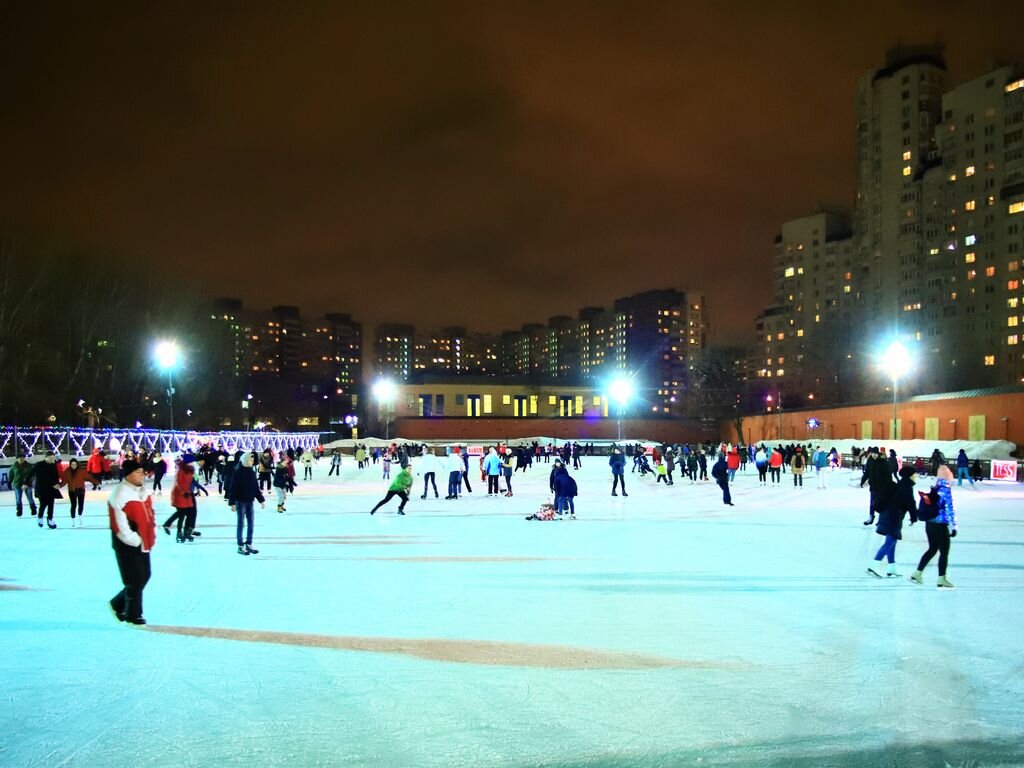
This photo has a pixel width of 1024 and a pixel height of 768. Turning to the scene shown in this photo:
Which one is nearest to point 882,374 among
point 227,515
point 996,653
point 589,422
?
point 589,422

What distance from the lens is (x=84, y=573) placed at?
32.4 feet

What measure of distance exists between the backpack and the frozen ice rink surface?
2.52 feet

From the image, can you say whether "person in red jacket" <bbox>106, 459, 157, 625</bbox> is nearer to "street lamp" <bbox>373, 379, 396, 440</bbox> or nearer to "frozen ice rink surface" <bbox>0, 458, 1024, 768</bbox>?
"frozen ice rink surface" <bbox>0, 458, 1024, 768</bbox>

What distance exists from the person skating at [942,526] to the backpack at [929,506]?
0.02 meters

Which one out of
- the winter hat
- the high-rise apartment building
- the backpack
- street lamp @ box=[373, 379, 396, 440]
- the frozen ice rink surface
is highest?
the high-rise apartment building

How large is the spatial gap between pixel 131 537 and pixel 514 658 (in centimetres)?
329

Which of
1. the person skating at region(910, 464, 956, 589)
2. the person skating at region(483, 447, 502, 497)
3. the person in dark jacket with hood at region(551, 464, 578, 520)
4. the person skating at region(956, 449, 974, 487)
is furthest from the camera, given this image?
the person skating at region(956, 449, 974, 487)

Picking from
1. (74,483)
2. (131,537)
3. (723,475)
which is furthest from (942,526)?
(74,483)

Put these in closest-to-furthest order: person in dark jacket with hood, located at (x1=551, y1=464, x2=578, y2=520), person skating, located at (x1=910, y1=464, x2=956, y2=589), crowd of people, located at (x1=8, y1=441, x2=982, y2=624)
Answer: crowd of people, located at (x1=8, y1=441, x2=982, y2=624), person skating, located at (x1=910, y1=464, x2=956, y2=589), person in dark jacket with hood, located at (x1=551, y1=464, x2=578, y2=520)

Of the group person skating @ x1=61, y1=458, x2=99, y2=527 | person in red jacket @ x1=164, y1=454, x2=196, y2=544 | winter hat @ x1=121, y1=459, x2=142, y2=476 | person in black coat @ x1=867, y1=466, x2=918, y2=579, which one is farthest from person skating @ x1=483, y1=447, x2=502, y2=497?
winter hat @ x1=121, y1=459, x2=142, y2=476

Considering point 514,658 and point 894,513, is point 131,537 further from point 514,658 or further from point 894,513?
point 894,513

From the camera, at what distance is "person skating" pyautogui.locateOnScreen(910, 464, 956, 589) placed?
8.24 meters

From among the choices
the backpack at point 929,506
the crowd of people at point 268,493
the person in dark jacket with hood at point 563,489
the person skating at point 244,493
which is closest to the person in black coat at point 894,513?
the crowd of people at point 268,493

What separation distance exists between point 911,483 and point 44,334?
43137mm
